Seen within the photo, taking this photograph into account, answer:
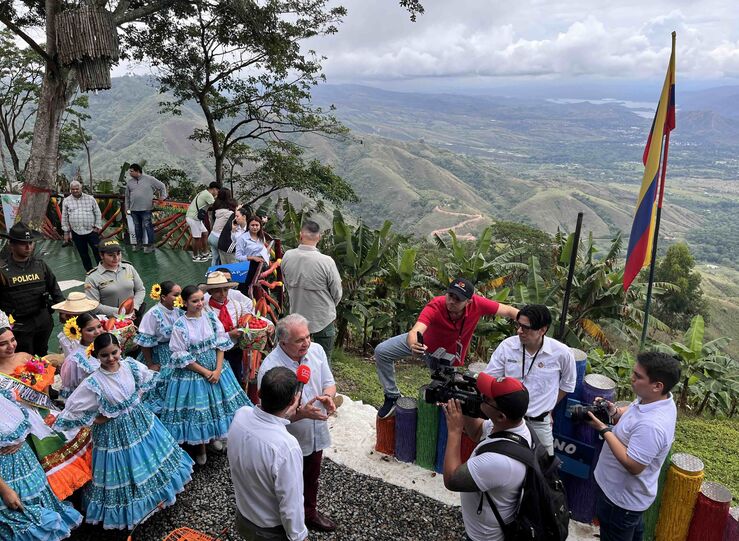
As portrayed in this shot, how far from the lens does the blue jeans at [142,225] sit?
922cm

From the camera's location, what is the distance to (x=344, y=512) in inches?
154

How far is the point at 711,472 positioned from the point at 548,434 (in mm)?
3216

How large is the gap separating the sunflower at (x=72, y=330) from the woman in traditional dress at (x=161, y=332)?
1.59 feet

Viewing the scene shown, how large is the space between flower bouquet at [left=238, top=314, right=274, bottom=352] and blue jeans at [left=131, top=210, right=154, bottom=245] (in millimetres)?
5422

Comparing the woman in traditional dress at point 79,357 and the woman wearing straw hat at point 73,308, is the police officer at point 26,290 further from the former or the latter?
the woman in traditional dress at point 79,357

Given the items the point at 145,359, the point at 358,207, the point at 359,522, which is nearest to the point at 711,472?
the point at 359,522

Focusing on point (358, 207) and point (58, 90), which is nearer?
point (58, 90)

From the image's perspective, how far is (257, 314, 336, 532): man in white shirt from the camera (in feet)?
10.4

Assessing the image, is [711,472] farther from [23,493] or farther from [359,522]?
[23,493]

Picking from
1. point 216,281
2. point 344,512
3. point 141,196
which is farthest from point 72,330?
point 141,196

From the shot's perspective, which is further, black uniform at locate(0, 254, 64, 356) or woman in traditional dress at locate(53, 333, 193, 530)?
black uniform at locate(0, 254, 64, 356)

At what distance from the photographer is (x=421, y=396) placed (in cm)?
438

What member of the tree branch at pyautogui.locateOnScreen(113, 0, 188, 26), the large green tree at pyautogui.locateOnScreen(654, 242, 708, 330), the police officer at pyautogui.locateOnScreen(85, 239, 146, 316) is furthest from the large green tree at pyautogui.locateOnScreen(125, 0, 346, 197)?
the large green tree at pyautogui.locateOnScreen(654, 242, 708, 330)

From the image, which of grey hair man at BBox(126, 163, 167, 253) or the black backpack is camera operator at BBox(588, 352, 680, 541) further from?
grey hair man at BBox(126, 163, 167, 253)
